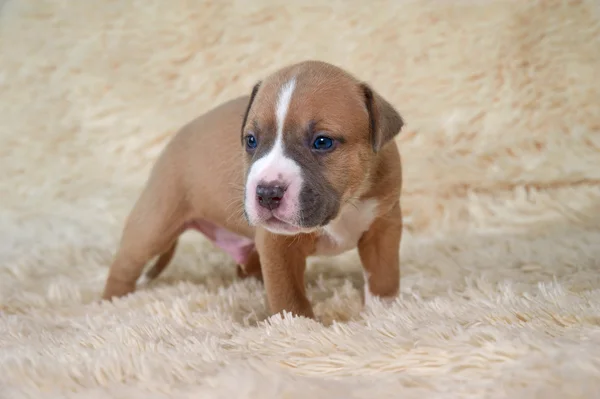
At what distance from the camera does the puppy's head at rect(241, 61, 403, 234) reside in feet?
7.29

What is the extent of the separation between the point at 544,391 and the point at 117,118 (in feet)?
Answer: 13.3

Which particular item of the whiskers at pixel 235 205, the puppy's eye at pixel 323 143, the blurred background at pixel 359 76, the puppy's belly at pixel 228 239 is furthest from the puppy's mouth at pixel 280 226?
the blurred background at pixel 359 76

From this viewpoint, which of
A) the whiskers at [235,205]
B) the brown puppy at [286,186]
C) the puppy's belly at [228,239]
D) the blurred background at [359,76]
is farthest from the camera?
the blurred background at [359,76]

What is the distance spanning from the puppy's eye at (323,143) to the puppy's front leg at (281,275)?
0.46 metres

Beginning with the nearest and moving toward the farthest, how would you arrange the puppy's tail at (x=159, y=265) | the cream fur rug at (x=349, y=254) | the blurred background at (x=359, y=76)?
1. the cream fur rug at (x=349, y=254)
2. the puppy's tail at (x=159, y=265)
3. the blurred background at (x=359, y=76)

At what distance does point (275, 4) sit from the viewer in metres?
4.78

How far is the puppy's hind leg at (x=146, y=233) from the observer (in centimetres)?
317

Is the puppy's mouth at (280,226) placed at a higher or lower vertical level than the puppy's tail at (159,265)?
higher

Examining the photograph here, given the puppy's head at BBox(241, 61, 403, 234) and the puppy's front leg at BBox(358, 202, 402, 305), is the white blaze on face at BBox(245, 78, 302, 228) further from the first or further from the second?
the puppy's front leg at BBox(358, 202, 402, 305)

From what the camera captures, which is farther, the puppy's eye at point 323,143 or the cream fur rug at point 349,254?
the puppy's eye at point 323,143

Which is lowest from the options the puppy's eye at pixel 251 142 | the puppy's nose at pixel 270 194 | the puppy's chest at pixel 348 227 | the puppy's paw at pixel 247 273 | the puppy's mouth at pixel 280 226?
the puppy's paw at pixel 247 273

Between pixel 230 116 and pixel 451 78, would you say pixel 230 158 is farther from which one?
pixel 451 78

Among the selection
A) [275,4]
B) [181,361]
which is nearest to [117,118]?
[275,4]

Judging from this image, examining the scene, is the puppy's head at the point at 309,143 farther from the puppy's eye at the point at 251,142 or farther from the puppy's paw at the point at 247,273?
the puppy's paw at the point at 247,273
